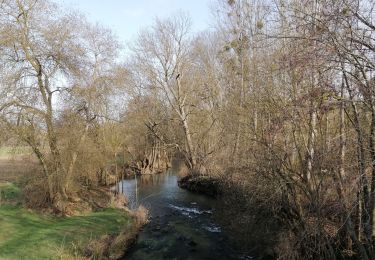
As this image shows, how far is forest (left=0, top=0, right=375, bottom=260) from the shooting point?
765cm

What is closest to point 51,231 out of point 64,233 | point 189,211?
point 64,233

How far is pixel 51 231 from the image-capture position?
49.2 ft

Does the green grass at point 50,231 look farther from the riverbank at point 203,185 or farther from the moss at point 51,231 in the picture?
the riverbank at point 203,185

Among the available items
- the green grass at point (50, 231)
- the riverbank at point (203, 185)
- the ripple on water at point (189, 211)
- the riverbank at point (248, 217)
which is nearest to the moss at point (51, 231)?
the green grass at point (50, 231)

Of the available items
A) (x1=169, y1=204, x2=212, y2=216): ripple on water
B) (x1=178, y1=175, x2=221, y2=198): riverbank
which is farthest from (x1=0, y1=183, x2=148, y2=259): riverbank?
(x1=178, y1=175, x2=221, y2=198): riverbank

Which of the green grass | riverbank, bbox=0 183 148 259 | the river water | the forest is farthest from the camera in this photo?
the river water

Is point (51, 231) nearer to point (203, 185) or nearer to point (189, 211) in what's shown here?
point (189, 211)

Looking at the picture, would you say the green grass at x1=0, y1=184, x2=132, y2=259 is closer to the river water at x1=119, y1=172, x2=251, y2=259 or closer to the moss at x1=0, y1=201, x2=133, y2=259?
the moss at x1=0, y1=201, x2=133, y2=259

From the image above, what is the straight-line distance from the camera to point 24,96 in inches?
716

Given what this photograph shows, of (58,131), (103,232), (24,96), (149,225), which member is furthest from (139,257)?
(24,96)

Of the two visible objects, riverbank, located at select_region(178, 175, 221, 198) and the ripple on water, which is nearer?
the ripple on water

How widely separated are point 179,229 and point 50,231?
257 inches

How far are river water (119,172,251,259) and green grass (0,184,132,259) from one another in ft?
5.60

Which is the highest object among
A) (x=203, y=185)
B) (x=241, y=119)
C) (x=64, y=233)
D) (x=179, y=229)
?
(x=241, y=119)
